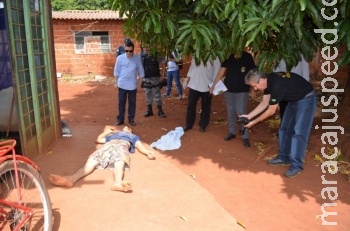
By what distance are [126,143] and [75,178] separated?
0.93m

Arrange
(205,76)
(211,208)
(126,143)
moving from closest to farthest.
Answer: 1. (211,208)
2. (126,143)
3. (205,76)

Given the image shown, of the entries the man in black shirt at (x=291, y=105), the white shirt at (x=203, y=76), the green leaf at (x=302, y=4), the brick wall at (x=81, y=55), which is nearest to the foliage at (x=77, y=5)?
the brick wall at (x=81, y=55)

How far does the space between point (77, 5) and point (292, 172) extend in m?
23.7

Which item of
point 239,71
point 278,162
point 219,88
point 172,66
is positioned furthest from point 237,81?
point 172,66

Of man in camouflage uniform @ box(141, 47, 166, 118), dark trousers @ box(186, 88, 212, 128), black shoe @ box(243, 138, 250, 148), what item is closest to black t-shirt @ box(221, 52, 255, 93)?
dark trousers @ box(186, 88, 212, 128)

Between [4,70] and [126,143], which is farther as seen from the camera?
[4,70]

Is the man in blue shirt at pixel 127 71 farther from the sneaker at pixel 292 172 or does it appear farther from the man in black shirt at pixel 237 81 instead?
the sneaker at pixel 292 172

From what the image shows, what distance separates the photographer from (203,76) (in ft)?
18.6

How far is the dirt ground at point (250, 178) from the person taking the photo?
3496 mm

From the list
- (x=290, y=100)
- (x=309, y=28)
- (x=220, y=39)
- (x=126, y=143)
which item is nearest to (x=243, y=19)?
(x=220, y=39)

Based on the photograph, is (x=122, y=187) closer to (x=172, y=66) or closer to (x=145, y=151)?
(x=145, y=151)

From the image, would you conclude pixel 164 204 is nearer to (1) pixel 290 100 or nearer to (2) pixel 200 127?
(1) pixel 290 100

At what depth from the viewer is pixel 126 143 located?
4488mm

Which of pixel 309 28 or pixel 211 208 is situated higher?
pixel 309 28
